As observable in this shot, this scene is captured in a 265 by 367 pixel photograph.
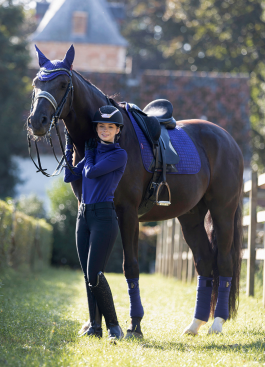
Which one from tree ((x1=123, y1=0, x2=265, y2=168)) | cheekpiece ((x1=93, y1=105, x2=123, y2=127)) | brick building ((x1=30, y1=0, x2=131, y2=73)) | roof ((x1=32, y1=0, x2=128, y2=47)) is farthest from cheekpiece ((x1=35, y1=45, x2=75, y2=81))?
roof ((x1=32, y1=0, x2=128, y2=47))

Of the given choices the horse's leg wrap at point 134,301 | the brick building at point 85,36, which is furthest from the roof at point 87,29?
the horse's leg wrap at point 134,301

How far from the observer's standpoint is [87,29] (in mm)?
45406

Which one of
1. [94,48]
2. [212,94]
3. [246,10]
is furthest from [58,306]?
[94,48]

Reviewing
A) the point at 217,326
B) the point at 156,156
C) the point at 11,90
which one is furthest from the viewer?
the point at 11,90

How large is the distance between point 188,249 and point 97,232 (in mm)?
8383

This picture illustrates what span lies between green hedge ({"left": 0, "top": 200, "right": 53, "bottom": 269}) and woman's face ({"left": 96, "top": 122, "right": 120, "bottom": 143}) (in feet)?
13.4

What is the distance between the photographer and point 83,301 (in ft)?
24.8

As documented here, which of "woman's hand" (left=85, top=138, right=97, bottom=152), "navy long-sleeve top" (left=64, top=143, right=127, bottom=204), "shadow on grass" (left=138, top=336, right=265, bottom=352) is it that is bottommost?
"shadow on grass" (left=138, top=336, right=265, bottom=352)

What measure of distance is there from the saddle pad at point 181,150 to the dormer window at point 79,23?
42.3 m

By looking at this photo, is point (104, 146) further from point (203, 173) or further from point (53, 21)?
point (53, 21)

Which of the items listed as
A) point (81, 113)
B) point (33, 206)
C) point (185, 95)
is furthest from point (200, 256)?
point (185, 95)

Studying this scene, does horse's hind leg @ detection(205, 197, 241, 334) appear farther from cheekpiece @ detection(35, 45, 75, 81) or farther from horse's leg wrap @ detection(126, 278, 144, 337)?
cheekpiece @ detection(35, 45, 75, 81)

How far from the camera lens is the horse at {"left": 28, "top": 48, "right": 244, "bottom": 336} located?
167 inches

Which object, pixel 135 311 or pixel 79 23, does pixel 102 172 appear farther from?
pixel 79 23
